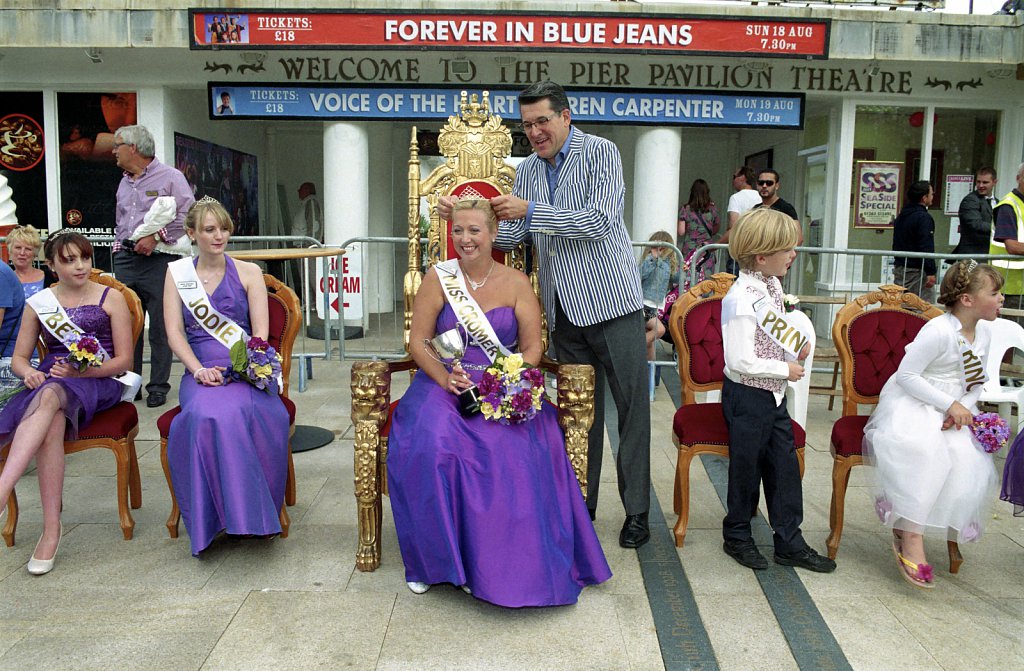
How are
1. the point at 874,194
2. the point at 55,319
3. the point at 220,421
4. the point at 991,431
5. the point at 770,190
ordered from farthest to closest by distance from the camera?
the point at 874,194 → the point at 770,190 → the point at 55,319 → the point at 220,421 → the point at 991,431

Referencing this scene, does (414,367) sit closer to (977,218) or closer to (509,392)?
(509,392)

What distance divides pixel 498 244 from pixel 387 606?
151cm

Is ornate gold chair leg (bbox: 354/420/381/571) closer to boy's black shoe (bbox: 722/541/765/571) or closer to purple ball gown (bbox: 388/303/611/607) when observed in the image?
purple ball gown (bbox: 388/303/611/607)

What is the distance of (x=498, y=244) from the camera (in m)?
3.49

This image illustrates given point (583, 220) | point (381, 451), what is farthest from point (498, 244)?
point (381, 451)

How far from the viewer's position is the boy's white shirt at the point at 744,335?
3082 mm

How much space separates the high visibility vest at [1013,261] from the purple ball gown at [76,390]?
5.52 metres

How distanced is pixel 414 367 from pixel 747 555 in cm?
156

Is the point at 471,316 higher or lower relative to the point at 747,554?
higher

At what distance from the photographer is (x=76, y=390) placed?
11.1 ft

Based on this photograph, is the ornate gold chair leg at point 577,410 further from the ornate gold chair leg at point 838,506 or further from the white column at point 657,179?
the white column at point 657,179

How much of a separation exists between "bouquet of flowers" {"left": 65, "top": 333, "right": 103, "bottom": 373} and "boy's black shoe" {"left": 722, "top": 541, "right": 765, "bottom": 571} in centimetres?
273

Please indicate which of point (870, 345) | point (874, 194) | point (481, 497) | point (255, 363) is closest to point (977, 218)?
point (874, 194)

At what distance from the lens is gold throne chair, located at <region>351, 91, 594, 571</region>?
10.3ft
